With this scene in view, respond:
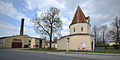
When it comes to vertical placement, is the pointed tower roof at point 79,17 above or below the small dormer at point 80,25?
above

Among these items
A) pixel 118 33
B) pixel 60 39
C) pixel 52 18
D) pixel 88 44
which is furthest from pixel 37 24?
pixel 118 33

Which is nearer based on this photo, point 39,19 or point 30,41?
point 39,19

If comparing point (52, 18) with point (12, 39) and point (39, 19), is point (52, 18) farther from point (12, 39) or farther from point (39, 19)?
point (12, 39)

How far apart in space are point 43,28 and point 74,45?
1292cm

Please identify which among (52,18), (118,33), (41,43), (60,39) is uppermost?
(52,18)

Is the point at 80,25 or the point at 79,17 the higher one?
the point at 79,17

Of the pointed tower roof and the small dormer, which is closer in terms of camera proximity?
the small dormer

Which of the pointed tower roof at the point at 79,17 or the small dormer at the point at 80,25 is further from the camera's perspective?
the pointed tower roof at the point at 79,17

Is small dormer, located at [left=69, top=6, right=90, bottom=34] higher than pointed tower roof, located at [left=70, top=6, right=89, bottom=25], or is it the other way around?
pointed tower roof, located at [left=70, top=6, right=89, bottom=25]

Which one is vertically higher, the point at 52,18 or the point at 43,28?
the point at 52,18

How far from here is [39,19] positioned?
105 feet

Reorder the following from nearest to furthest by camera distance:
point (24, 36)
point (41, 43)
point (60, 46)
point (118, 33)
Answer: point (60, 46) < point (118, 33) < point (24, 36) < point (41, 43)

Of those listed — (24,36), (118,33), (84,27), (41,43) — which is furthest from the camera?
(41,43)

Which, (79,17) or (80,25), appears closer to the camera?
(80,25)
